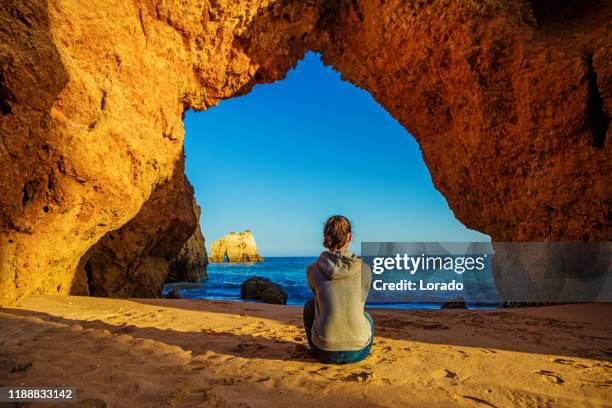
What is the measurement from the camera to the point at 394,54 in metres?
10.4

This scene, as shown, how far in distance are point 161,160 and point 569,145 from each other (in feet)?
31.1

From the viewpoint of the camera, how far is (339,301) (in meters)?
2.80

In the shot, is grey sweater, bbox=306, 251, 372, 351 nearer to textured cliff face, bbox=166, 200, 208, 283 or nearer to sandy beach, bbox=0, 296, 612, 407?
sandy beach, bbox=0, 296, 612, 407

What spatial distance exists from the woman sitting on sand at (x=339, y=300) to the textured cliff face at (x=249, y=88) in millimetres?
5016

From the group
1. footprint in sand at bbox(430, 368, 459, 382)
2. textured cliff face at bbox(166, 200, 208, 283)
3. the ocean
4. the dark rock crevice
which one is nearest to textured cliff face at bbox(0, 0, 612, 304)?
the dark rock crevice

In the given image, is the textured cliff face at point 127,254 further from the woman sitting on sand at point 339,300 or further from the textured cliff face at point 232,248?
the textured cliff face at point 232,248

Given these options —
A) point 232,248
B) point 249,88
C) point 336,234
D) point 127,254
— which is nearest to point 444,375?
point 336,234

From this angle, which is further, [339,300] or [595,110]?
[595,110]

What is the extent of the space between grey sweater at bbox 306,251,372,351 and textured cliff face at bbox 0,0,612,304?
505 cm

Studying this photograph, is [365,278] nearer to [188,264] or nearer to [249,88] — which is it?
[249,88]

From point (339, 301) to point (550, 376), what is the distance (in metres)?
1.78

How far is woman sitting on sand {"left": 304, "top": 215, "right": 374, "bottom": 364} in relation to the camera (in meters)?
2.80

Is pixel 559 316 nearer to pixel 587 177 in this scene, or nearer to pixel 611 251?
pixel 611 251

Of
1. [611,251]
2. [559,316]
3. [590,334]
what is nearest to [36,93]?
[590,334]
